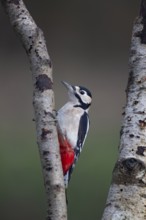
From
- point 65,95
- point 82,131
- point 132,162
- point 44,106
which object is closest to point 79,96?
point 82,131

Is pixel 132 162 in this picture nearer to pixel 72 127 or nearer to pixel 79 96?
pixel 72 127

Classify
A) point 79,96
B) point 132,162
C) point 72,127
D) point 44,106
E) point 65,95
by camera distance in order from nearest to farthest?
1. point 132,162
2. point 44,106
3. point 72,127
4. point 79,96
5. point 65,95

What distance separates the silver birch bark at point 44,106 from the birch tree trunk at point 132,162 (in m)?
0.11

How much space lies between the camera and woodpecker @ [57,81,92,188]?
249 cm

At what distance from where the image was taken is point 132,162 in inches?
68.0

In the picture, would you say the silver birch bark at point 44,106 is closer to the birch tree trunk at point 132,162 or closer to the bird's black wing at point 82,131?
A: the birch tree trunk at point 132,162

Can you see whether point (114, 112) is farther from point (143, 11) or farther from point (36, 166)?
point (143, 11)

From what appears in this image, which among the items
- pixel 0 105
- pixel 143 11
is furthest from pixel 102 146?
pixel 143 11

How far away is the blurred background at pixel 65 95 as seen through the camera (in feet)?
15.6

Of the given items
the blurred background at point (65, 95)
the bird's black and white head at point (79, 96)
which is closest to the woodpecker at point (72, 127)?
the bird's black and white head at point (79, 96)

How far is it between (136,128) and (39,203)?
9.57ft

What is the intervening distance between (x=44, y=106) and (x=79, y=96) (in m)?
0.92

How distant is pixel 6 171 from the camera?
505 cm

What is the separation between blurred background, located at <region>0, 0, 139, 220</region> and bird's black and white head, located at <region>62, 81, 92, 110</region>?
1.78m
